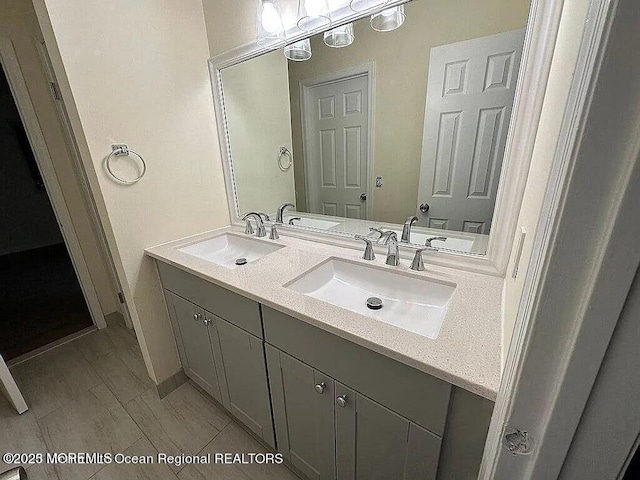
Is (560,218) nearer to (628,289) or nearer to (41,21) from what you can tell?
(628,289)

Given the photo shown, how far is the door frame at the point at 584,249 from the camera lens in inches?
8.7

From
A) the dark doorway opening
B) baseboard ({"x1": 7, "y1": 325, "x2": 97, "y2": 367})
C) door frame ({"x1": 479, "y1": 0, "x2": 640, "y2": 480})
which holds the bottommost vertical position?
baseboard ({"x1": 7, "y1": 325, "x2": 97, "y2": 367})

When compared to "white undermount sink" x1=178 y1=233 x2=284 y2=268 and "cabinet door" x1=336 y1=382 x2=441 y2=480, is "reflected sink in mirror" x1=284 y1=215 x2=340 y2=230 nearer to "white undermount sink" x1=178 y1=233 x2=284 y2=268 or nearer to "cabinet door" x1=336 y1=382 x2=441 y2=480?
"white undermount sink" x1=178 y1=233 x2=284 y2=268

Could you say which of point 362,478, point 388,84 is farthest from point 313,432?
point 388,84

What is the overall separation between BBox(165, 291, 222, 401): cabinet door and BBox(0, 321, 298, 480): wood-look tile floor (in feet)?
0.56

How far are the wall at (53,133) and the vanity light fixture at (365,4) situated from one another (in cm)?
193

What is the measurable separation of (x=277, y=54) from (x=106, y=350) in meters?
2.23

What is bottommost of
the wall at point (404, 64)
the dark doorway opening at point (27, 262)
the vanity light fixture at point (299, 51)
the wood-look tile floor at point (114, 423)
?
the wood-look tile floor at point (114, 423)

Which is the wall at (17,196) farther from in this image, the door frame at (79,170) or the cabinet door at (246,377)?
the cabinet door at (246,377)

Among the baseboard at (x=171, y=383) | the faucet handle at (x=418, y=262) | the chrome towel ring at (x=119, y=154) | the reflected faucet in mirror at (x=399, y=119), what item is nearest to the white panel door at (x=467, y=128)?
the reflected faucet in mirror at (x=399, y=119)

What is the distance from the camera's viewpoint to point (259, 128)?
1.63 metres

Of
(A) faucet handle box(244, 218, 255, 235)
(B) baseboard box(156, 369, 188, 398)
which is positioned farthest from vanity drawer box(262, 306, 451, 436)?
(B) baseboard box(156, 369, 188, 398)

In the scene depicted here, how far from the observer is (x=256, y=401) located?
1.17 m

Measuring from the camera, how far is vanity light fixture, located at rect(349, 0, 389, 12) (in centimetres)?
98
